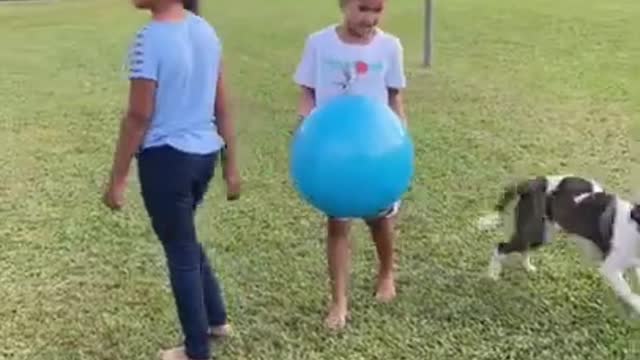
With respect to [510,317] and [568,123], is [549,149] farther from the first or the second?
[510,317]

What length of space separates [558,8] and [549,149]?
6.20 metres

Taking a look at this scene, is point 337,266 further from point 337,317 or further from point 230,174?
point 230,174

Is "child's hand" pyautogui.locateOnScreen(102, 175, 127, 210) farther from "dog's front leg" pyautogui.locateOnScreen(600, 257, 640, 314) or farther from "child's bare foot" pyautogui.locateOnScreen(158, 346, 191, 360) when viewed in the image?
"dog's front leg" pyautogui.locateOnScreen(600, 257, 640, 314)

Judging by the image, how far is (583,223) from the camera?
150 inches

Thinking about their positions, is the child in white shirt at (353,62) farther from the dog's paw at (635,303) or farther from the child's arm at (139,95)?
the dog's paw at (635,303)

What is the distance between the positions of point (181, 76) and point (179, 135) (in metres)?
0.18

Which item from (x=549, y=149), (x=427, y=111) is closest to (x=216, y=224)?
(x=549, y=149)

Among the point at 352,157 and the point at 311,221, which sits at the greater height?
the point at 352,157

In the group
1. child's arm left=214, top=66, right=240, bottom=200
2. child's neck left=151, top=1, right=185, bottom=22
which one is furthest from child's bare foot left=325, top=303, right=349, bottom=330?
child's neck left=151, top=1, right=185, bottom=22

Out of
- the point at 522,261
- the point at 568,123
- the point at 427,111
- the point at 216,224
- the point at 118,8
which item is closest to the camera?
the point at 522,261

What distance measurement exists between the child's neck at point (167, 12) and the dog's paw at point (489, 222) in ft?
6.54

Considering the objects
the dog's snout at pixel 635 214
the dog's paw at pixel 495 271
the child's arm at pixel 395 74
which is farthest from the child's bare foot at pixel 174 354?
the dog's snout at pixel 635 214

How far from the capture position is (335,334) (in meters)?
3.72

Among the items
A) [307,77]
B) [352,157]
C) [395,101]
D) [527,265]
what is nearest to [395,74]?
[395,101]
